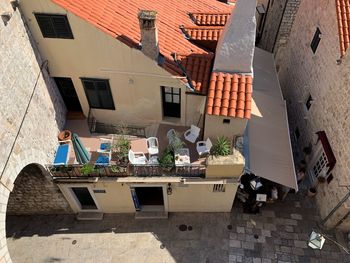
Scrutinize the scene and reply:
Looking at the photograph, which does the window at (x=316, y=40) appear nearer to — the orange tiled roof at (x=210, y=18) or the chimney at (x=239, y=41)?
the orange tiled roof at (x=210, y=18)

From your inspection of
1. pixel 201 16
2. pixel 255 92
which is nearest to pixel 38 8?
pixel 201 16

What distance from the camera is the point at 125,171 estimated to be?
14680 millimetres

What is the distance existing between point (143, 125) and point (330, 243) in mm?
11752

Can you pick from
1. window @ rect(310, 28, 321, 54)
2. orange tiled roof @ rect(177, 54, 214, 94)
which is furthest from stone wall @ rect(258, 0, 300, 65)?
orange tiled roof @ rect(177, 54, 214, 94)

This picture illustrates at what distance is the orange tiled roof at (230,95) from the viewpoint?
13305mm

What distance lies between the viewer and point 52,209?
1798 cm

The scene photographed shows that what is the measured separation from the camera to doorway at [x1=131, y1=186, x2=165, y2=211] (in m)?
17.9

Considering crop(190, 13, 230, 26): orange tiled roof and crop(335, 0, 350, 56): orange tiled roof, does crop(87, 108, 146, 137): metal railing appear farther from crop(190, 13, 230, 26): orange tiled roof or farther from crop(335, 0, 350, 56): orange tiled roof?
crop(335, 0, 350, 56): orange tiled roof

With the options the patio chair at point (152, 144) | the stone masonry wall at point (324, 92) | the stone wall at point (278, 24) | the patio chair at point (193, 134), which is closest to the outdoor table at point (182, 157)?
the patio chair at point (193, 134)

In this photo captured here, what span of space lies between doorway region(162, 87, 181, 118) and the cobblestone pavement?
607 centimetres

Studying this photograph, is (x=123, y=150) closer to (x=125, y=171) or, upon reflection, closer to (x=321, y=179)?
(x=125, y=171)

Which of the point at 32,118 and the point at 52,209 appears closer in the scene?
the point at 32,118

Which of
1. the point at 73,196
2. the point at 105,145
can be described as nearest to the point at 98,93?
the point at 105,145

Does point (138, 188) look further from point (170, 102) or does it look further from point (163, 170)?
point (170, 102)
